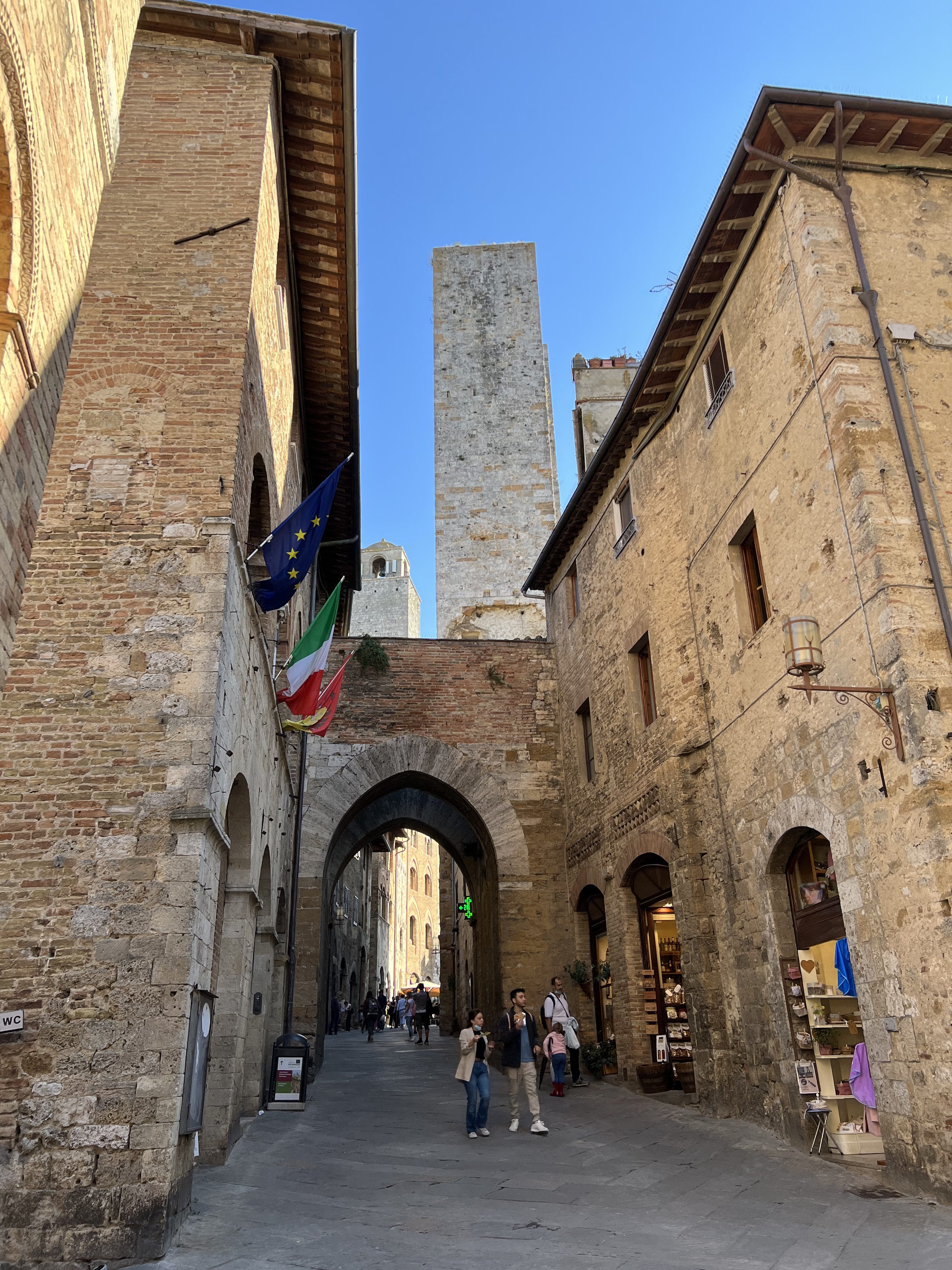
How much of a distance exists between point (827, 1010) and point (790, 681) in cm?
261

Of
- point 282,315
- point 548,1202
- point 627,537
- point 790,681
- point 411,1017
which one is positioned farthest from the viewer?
point 411,1017

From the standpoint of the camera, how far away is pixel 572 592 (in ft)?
48.8

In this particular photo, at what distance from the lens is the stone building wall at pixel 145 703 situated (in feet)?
17.3

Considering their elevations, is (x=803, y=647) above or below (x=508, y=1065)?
above

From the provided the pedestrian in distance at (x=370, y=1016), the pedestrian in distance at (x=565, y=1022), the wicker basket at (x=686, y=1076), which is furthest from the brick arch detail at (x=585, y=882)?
the pedestrian in distance at (x=370, y=1016)

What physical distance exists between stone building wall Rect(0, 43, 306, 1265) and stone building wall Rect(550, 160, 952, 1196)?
440cm

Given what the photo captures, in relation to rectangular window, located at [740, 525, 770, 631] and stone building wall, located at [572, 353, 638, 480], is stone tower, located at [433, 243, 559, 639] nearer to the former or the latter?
stone building wall, located at [572, 353, 638, 480]

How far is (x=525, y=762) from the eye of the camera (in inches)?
572

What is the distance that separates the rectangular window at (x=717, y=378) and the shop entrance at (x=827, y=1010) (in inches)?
169

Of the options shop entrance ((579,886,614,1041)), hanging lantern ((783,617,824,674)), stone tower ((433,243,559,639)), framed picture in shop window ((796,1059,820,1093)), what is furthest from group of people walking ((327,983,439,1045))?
hanging lantern ((783,617,824,674))

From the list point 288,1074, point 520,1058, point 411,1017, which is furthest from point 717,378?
point 411,1017

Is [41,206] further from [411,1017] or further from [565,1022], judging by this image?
[411,1017]

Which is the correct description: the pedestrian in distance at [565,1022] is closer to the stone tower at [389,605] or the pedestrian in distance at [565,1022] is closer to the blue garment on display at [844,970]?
the blue garment on display at [844,970]

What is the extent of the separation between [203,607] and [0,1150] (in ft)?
11.3
